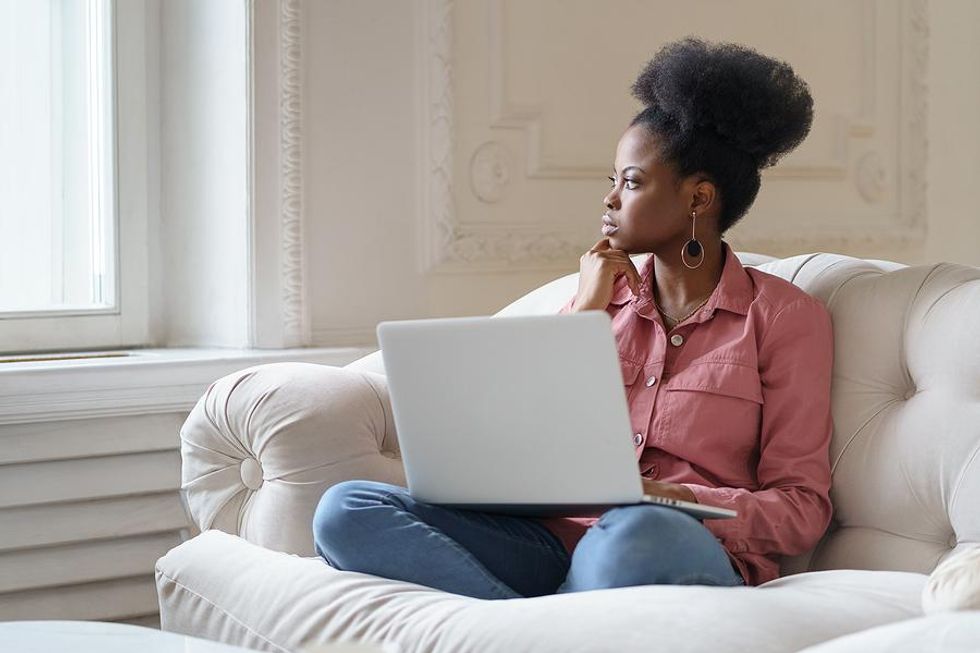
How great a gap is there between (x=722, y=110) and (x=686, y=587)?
0.79 meters

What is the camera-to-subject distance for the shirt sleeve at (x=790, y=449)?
Result: 168cm

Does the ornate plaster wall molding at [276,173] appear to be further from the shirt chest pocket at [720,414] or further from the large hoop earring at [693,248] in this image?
the shirt chest pocket at [720,414]

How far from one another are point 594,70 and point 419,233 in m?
0.58

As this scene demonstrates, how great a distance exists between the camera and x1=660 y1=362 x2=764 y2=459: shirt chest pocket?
1.77m

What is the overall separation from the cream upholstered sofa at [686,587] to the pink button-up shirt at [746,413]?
7 cm

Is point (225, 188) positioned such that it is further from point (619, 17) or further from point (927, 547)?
point (927, 547)

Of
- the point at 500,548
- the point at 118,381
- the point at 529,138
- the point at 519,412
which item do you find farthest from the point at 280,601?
the point at 529,138

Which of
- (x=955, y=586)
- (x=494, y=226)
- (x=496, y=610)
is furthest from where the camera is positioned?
(x=494, y=226)

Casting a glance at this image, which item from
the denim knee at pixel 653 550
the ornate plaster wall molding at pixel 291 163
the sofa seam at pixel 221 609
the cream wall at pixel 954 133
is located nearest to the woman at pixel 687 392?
the denim knee at pixel 653 550

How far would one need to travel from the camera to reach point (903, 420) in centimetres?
171

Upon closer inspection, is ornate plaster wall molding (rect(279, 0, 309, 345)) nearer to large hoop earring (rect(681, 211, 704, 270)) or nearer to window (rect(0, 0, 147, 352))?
window (rect(0, 0, 147, 352))

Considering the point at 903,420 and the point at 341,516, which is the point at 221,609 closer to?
the point at 341,516

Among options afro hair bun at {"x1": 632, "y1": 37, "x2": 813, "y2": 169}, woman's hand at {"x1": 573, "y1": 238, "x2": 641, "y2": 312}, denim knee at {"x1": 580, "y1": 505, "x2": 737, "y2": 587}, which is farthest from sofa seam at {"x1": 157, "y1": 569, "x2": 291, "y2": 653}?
afro hair bun at {"x1": 632, "y1": 37, "x2": 813, "y2": 169}

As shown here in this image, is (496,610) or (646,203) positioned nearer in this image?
(496,610)
